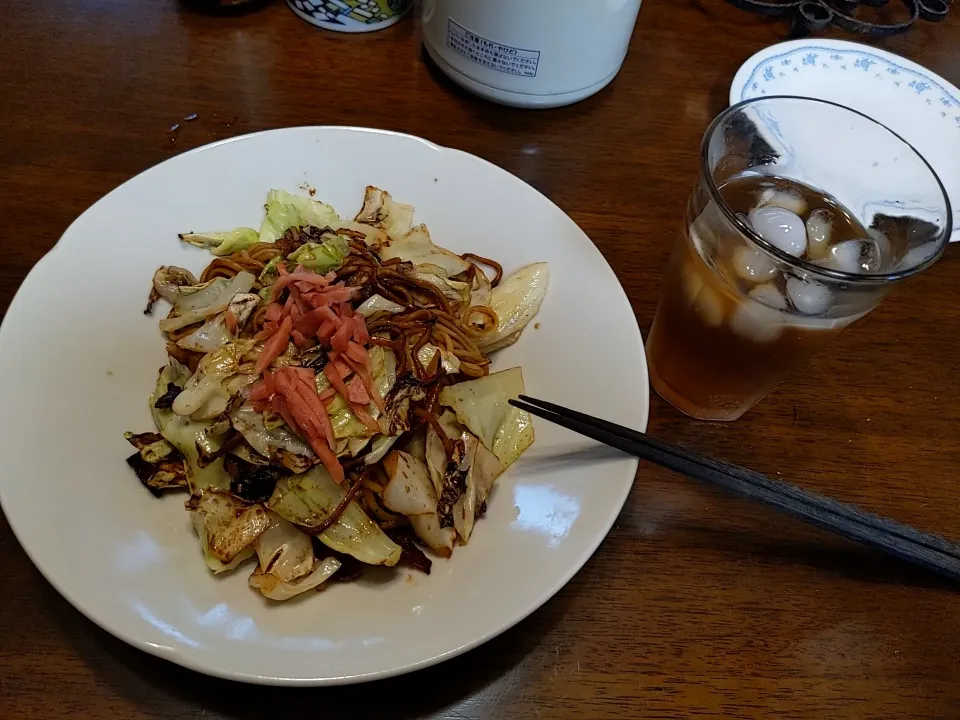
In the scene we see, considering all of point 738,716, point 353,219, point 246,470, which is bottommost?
point 738,716

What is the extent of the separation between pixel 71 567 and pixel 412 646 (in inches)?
19.4

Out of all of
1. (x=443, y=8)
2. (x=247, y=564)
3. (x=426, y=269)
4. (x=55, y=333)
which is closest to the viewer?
(x=247, y=564)

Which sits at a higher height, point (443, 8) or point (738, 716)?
point (443, 8)

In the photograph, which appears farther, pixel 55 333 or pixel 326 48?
pixel 326 48

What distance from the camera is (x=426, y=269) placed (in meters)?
1.34

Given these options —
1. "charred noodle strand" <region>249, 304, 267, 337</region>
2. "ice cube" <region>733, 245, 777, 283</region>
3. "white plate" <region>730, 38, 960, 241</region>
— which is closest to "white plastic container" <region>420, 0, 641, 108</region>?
"white plate" <region>730, 38, 960, 241</region>

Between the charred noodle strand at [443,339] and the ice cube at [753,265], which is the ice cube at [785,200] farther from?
the charred noodle strand at [443,339]

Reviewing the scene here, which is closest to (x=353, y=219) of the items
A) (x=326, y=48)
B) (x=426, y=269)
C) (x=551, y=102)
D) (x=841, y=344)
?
(x=426, y=269)

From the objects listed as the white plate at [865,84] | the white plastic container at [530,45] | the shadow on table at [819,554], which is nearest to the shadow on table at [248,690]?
the shadow on table at [819,554]

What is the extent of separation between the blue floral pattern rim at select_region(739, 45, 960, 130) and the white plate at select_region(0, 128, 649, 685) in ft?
3.36

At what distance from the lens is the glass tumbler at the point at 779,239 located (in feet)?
3.64

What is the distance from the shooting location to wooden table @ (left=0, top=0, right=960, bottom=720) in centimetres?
109

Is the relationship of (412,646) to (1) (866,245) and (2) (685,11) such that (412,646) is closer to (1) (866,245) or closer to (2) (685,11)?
(1) (866,245)

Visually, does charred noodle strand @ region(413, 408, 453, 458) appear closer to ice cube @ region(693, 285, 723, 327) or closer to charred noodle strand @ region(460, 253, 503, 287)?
charred noodle strand @ region(460, 253, 503, 287)
